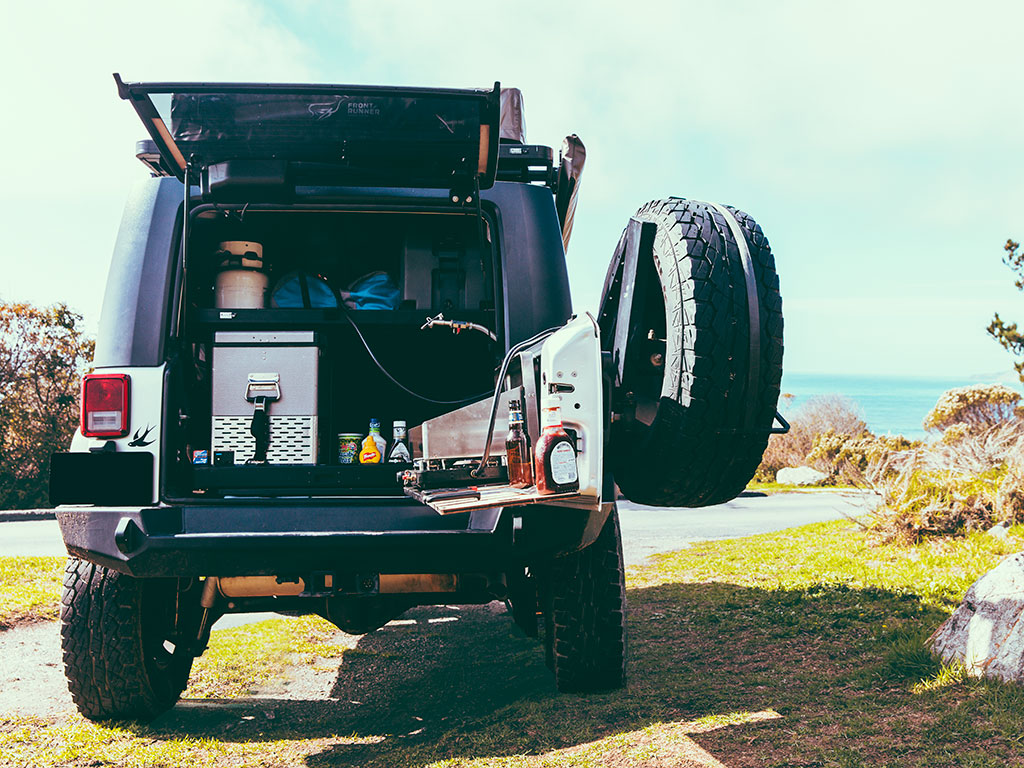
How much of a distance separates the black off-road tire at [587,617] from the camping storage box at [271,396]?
49.9 inches

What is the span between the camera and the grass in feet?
9.73

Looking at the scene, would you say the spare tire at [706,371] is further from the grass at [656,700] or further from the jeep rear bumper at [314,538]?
the grass at [656,700]

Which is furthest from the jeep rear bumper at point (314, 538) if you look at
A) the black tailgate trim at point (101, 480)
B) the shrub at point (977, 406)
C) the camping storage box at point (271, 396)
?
the shrub at point (977, 406)

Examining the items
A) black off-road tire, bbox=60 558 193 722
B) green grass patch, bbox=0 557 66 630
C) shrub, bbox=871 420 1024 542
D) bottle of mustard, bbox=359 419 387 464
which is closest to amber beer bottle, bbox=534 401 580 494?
bottle of mustard, bbox=359 419 387 464

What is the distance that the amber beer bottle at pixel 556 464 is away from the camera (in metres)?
2.70

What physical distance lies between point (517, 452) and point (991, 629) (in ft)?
7.08

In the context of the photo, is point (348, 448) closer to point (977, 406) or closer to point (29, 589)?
point (29, 589)

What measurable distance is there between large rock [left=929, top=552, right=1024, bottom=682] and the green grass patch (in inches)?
220

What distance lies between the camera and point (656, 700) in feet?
11.6

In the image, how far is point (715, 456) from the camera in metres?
3.25

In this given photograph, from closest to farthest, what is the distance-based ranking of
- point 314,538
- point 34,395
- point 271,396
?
1. point 314,538
2. point 271,396
3. point 34,395

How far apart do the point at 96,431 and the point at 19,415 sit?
54.7ft

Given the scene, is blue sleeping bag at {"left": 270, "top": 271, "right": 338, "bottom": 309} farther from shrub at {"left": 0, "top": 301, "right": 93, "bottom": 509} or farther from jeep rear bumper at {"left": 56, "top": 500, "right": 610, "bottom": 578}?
shrub at {"left": 0, "top": 301, "right": 93, "bottom": 509}

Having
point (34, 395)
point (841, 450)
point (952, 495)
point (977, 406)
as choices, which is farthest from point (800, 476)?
point (34, 395)
